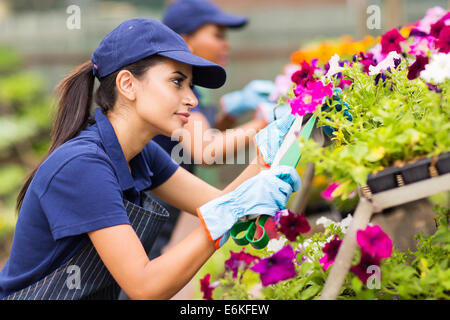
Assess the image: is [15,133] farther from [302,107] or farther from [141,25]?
[302,107]

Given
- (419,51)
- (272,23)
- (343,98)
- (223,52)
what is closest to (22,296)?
(343,98)

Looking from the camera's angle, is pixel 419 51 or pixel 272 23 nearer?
pixel 419 51

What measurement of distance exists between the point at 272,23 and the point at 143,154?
4416mm

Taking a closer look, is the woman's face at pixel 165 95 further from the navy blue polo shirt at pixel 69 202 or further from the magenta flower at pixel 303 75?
the magenta flower at pixel 303 75

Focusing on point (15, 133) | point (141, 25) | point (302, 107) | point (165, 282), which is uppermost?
point (141, 25)

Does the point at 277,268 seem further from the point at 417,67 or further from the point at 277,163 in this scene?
the point at 417,67

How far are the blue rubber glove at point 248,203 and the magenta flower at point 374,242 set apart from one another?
0.23 meters

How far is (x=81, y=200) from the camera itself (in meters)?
1.21

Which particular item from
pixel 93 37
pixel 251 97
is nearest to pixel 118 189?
pixel 251 97

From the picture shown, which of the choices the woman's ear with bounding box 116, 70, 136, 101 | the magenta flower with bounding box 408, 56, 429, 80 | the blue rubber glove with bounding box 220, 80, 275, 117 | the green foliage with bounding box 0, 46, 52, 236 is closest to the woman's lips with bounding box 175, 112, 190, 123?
the woman's ear with bounding box 116, 70, 136, 101

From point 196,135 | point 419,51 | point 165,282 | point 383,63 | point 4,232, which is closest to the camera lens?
point 165,282

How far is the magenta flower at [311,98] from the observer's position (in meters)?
1.16
